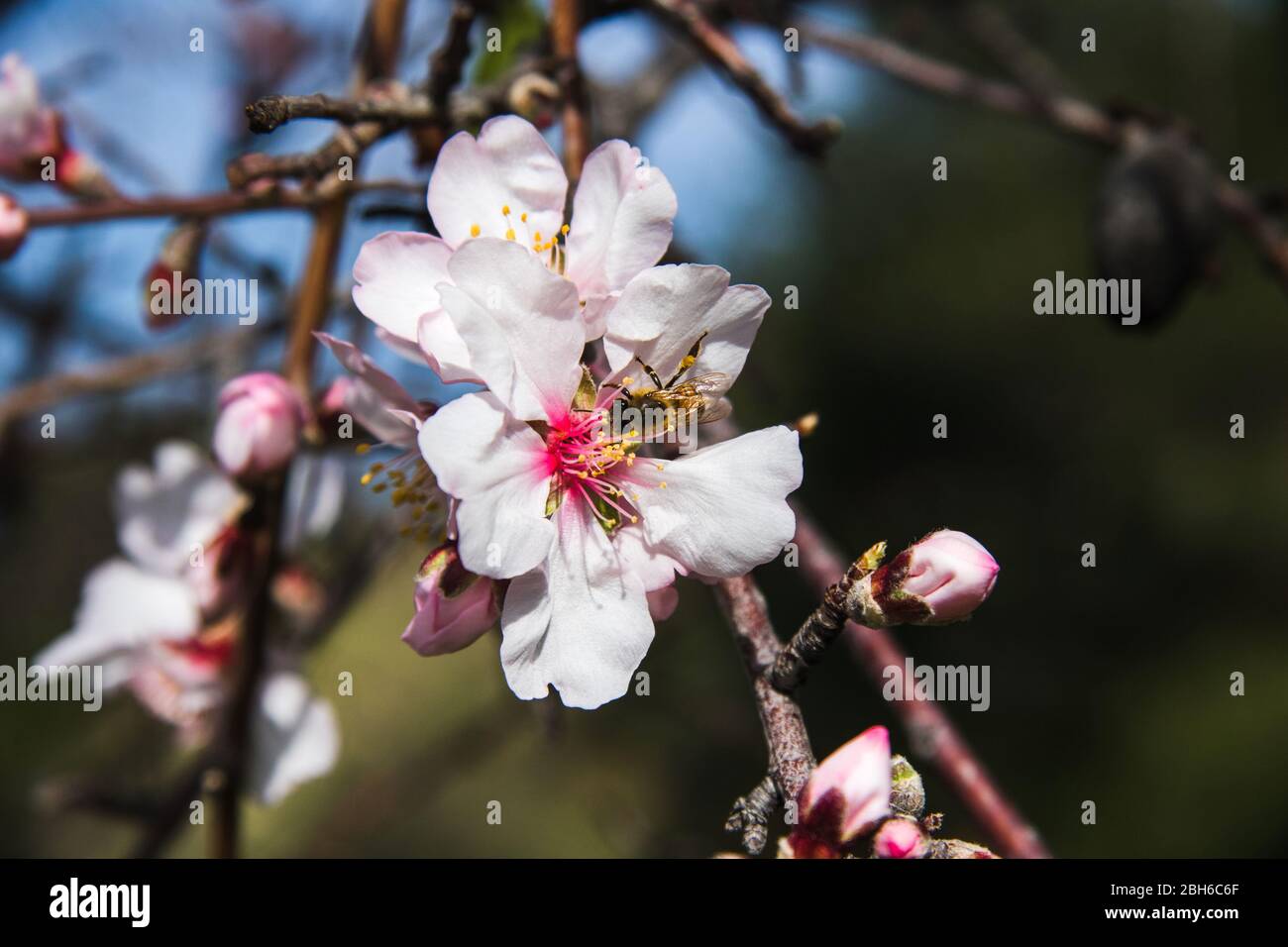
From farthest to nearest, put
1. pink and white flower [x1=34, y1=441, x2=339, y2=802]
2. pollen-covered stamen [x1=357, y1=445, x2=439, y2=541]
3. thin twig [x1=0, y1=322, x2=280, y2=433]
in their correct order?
thin twig [x1=0, y1=322, x2=280, y2=433]
pink and white flower [x1=34, y1=441, x2=339, y2=802]
pollen-covered stamen [x1=357, y1=445, x2=439, y2=541]

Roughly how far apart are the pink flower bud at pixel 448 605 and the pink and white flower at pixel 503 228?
14cm

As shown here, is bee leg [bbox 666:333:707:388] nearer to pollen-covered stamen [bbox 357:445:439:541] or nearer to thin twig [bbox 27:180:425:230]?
pollen-covered stamen [bbox 357:445:439:541]

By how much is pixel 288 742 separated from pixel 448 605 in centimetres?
71

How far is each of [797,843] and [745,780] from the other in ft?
19.3

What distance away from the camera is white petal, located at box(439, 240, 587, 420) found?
2.34 ft

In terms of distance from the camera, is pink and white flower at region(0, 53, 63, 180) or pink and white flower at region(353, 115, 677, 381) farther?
pink and white flower at region(0, 53, 63, 180)

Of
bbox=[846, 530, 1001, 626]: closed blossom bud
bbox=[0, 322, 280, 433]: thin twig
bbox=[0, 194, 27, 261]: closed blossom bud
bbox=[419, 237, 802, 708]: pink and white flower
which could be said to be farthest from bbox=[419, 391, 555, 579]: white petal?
bbox=[0, 322, 280, 433]: thin twig

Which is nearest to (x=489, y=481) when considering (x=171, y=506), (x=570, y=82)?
(x=570, y=82)

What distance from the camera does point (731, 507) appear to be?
748 millimetres

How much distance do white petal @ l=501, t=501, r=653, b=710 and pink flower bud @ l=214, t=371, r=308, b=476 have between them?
0.39m

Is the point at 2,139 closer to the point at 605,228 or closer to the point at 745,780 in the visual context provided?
the point at 605,228

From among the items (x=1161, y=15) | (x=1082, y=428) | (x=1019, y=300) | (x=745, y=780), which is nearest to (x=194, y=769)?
(x=745, y=780)

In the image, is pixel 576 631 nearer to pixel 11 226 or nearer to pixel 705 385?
pixel 705 385

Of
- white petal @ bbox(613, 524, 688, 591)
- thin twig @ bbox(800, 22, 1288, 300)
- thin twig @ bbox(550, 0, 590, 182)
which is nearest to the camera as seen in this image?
white petal @ bbox(613, 524, 688, 591)
